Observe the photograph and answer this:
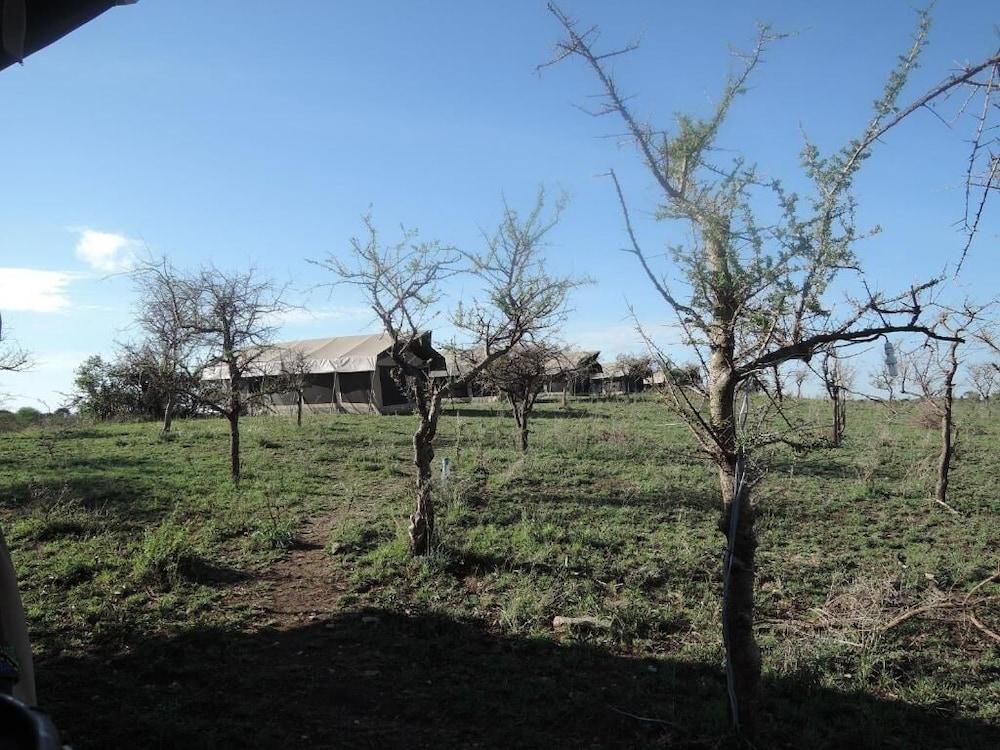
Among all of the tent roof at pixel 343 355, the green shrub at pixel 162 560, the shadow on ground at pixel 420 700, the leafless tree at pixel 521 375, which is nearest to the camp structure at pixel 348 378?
the tent roof at pixel 343 355

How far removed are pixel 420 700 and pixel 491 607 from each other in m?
1.83

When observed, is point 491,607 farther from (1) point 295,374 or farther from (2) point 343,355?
(2) point 343,355

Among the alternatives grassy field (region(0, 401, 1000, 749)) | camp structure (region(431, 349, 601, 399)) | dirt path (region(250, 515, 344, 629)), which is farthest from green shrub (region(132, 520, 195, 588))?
camp structure (region(431, 349, 601, 399))

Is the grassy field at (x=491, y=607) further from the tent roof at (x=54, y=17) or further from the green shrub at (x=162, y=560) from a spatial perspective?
the tent roof at (x=54, y=17)

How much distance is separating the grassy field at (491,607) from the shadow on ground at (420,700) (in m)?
0.02

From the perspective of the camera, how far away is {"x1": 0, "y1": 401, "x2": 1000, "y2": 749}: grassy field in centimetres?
448

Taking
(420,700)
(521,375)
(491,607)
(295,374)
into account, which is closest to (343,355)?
(295,374)

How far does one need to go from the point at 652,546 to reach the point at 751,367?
491 centimetres

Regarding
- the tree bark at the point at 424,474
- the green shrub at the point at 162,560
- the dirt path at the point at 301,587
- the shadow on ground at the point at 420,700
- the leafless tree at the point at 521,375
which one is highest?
the leafless tree at the point at 521,375

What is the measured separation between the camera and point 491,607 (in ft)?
21.5

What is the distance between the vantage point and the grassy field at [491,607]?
14.7 feet

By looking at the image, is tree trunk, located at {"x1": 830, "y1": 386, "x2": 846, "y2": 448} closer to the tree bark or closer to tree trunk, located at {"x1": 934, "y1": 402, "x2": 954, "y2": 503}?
tree trunk, located at {"x1": 934, "y1": 402, "x2": 954, "y2": 503}

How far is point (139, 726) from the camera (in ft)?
13.9

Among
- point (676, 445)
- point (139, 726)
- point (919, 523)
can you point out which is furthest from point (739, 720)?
point (676, 445)
